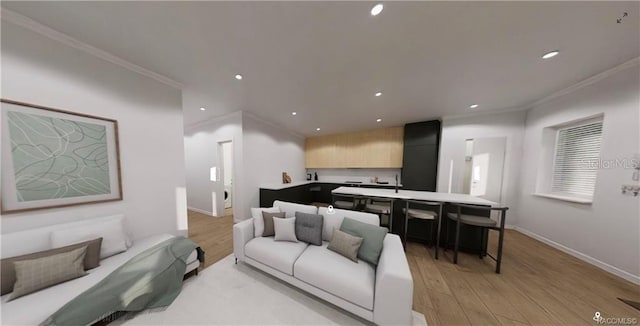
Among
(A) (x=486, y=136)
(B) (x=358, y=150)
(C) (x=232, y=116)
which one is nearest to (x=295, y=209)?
(C) (x=232, y=116)

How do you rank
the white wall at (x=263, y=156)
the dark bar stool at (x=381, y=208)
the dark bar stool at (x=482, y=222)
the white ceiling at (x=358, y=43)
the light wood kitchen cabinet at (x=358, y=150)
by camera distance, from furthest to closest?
the light wood kitchen cabinet at (x=358, y=150), the white wall at (x=263, y=156), the dark bar stool at (x=381, y=208), the dark bar stool at (x=482, y=222), the white ceiling at (x=358, y=43)

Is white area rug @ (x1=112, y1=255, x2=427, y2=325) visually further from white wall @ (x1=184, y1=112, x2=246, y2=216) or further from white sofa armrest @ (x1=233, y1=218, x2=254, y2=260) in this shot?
white wall @ (x1=184, y1=112, x2=246, y2=216)

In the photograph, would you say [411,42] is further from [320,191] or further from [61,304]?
[320,191]

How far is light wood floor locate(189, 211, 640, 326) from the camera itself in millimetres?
1614

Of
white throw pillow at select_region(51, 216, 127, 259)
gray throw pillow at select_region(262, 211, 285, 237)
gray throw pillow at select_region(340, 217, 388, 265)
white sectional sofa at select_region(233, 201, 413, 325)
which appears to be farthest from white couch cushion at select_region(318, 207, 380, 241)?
white throw pillow at select_region(51, 216, 127, 259)

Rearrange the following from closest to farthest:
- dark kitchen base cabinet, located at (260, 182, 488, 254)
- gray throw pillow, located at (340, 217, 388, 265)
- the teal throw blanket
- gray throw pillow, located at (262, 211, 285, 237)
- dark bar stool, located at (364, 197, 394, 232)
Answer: the teal throw blanket → gray throw pillow, located at (340, 217, 388, 265) → gray throw pillow, located at (262, 211, 285, 237) → dark kitchen base cabinet, located at (260, 182, 488, 254) → dark bar stool, located at (364, 197, 394, 232)

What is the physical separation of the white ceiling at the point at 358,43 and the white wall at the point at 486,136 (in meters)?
0.86

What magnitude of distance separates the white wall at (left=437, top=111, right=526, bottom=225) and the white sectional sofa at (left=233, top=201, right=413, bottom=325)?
3.33 metres

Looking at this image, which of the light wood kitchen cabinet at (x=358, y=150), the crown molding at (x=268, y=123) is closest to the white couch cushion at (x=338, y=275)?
the crown molding at (x=268, y=123)

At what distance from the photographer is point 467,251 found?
274 cm

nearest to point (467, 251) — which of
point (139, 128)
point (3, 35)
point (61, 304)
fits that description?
point (61, 304)

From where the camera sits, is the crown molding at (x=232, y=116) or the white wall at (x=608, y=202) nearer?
the white wall at (x=608, y=202)

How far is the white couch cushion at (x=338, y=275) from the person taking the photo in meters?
1.47

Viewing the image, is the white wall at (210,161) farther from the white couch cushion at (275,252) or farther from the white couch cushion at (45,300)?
the white couch cushion at (45,300)
